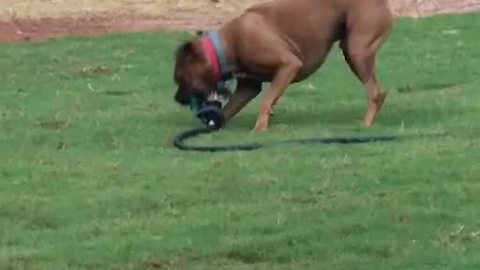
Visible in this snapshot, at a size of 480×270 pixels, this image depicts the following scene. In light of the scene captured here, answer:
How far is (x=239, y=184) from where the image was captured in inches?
325

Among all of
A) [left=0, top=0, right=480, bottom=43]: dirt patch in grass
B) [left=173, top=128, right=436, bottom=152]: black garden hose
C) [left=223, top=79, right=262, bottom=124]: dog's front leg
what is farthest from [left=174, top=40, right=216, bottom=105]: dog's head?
[left=0, top=0, right=480, bottom=43]: dirt patch in grass

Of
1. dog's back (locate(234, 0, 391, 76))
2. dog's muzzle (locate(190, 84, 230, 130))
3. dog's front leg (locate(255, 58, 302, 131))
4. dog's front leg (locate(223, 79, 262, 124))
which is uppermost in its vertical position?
dog's back (locate(234, 0, 391, 76))

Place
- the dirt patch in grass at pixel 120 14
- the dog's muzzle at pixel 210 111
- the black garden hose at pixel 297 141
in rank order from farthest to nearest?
the dirt patch in grass at pixel 120 14, the dog's muzzle at pixel 210 111, the black garden hose at pixel 297 141

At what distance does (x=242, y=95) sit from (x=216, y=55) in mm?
602

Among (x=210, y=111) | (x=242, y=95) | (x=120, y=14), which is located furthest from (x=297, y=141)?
(x=120, y=14)

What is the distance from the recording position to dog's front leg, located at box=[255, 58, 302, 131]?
10.8 metres

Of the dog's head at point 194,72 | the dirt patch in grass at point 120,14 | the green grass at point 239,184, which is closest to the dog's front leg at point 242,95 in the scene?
the green grass at point 239,184

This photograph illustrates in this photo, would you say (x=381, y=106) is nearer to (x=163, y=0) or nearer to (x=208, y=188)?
(x=208, y=188)

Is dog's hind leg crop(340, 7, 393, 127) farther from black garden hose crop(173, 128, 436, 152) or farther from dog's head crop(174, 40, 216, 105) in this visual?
dog's head crop(174, 40, 216, 105)

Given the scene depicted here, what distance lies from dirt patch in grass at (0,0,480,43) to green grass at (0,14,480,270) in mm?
6369

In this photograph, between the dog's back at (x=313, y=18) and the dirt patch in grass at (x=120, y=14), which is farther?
the dirt patch in grass at (x=120, y=14)

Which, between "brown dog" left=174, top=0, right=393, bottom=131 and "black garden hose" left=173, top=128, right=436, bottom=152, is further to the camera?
"brown dog" left=174, top=0, right=393, bottom=131

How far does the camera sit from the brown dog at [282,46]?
10.8 metres

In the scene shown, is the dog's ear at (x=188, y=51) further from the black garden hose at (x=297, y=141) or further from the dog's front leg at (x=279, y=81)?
the black garden hose at (x=297, y=141)
